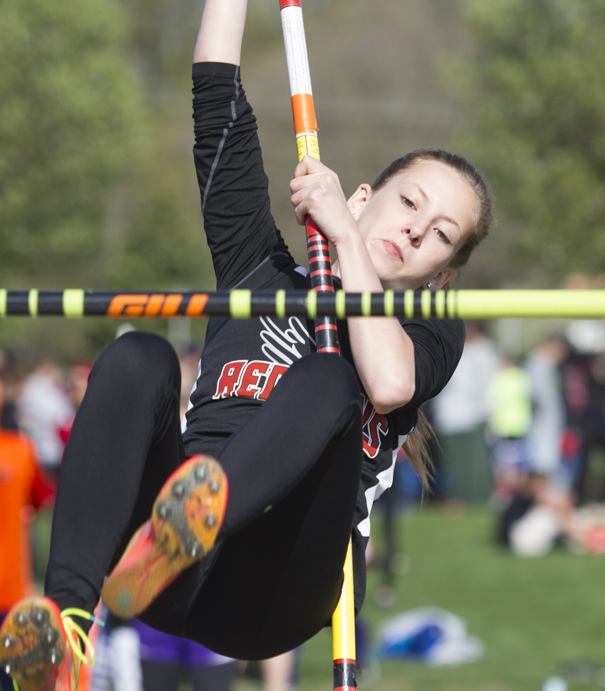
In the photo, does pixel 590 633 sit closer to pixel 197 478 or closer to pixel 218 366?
pixel 218 366

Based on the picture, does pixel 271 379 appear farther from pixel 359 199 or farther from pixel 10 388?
pixel 10 388

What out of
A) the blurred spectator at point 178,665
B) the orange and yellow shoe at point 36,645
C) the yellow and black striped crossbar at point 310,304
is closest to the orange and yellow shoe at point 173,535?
the orange and yellow shoe at point 36,645

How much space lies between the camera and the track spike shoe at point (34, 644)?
5.66 ft

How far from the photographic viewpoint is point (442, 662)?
20.6 feet

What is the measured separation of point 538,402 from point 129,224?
652 inches

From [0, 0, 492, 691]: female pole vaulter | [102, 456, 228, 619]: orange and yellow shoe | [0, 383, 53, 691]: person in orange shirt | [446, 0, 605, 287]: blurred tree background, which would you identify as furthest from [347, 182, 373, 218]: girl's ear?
[446, 0, 605, 287]: blurred tree background

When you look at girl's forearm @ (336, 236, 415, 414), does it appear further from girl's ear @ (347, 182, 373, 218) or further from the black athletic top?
girl's ear @ (347, 182, 373, 218)

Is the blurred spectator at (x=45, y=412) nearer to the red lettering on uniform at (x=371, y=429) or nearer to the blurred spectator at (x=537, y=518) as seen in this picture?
the blurred spectator at (x=537, y=518)

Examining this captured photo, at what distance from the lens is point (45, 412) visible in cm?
1102

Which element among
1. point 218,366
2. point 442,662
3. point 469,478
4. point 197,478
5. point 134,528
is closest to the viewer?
point 197,478

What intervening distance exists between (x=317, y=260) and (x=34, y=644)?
3.60 feet

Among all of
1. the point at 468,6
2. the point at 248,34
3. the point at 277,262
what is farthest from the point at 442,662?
the point at 248,34

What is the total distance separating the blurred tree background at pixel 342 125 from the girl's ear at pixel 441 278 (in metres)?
11.3

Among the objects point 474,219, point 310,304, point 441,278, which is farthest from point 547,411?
point 310,304
